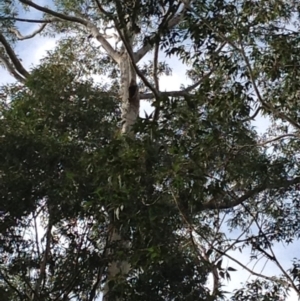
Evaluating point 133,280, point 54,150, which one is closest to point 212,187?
point 133,280

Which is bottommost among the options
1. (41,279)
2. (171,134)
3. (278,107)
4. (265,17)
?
(41,279)

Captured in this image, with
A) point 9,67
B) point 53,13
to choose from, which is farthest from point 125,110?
point 9,67

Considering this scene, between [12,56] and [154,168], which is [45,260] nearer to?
[154,168]

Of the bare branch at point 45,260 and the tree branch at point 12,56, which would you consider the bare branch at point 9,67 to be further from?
the bare branch at point 45,260

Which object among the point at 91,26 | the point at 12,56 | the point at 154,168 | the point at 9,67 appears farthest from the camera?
the point at 91,26

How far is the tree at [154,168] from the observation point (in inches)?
159

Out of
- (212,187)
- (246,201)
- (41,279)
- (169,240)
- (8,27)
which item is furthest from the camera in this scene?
(8,27)

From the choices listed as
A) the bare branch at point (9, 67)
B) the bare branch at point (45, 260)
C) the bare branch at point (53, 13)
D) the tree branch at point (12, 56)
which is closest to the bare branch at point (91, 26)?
the bare branch at point (53, 13)

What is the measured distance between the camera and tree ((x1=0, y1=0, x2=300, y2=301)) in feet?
13.2

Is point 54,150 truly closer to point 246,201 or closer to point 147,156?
point 147,156

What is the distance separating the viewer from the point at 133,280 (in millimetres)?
4898

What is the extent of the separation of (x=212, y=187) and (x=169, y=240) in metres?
0.96

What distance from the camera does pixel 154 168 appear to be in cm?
409

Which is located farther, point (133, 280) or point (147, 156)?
point (133, 280)
